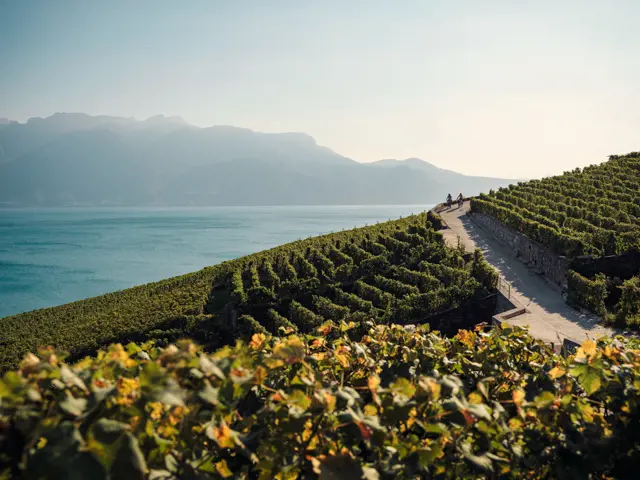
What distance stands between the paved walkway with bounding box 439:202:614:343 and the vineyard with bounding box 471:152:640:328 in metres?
0.66

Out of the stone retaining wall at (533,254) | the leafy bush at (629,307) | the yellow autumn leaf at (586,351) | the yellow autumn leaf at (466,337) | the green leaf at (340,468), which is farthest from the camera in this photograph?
the stone retaining wall at (533,254)

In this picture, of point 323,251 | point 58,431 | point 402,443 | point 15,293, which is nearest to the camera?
point 58,431

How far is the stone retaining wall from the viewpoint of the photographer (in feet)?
51.8

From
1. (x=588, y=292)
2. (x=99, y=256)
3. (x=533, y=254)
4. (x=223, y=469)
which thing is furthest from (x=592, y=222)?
(x=99, y=256)

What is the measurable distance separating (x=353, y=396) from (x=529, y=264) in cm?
1915

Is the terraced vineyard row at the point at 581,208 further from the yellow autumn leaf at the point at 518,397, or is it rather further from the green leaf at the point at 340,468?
the green leaf at the point at 340,468

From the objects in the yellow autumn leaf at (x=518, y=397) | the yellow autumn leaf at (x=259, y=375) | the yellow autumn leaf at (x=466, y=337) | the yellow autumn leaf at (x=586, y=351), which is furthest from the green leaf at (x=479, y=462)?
the yellow autumn leaf at (x=466, y=337)

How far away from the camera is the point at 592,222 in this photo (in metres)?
19.5

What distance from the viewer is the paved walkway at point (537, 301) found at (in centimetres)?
1168

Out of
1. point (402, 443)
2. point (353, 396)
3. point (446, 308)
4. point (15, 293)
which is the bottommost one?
point (15, 293)

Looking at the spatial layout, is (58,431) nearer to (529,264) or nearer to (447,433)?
(447,433)

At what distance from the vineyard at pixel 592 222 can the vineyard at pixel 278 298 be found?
10.8ft

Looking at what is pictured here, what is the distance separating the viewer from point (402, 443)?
1.82m

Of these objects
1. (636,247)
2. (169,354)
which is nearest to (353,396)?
(169,354)
